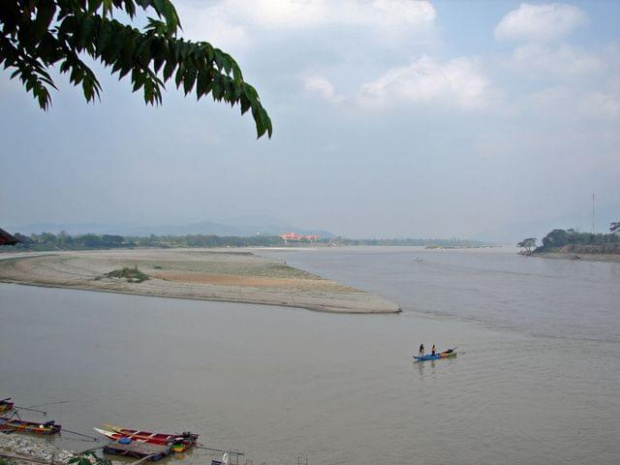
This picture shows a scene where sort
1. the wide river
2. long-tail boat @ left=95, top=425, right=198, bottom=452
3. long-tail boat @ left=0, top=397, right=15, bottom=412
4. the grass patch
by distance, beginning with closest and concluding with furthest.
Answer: long-tail boat @ left=95, top=425, right=198, bottom=452 < the wide river < long-tail boat @ left=0, top=397, right=15, bottom=412 < the grass patch

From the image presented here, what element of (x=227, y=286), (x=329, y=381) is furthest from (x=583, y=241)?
(x=329, y=381)

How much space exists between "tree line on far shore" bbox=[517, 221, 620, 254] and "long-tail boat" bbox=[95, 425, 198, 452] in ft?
382

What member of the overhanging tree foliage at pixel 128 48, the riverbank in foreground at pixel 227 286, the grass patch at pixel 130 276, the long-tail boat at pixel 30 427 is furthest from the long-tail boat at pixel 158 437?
the grass patch at pixel 130 276

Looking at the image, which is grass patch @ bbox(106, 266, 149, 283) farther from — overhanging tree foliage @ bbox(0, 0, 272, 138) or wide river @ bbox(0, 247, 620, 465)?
overhanging tree foliage @ bbox(0, 0, 272, 138)

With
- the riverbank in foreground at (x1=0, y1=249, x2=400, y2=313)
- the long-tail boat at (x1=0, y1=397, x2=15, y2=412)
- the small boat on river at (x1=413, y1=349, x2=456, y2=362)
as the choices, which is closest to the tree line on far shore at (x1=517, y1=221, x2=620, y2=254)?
the riverbank in foreground at (x1=0, y1=249, x2=400, y2=313)

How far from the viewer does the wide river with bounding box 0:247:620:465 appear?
→ 12.1 m

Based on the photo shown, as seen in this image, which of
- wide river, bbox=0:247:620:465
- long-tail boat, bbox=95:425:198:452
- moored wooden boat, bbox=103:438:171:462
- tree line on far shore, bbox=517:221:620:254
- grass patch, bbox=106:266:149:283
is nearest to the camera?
moored wooden boat, bbox=103:438:171:462

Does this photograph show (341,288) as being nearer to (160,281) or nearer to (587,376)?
(160,281)

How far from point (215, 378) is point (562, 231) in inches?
5556

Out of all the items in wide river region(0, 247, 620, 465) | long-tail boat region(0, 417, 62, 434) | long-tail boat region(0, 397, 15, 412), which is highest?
long-tail boat region(0, 397, 15, 412)

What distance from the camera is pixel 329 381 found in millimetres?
16500

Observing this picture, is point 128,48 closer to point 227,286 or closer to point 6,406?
point 6,406

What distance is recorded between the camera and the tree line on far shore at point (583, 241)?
115625mm

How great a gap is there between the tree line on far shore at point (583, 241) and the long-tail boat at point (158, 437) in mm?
116289
